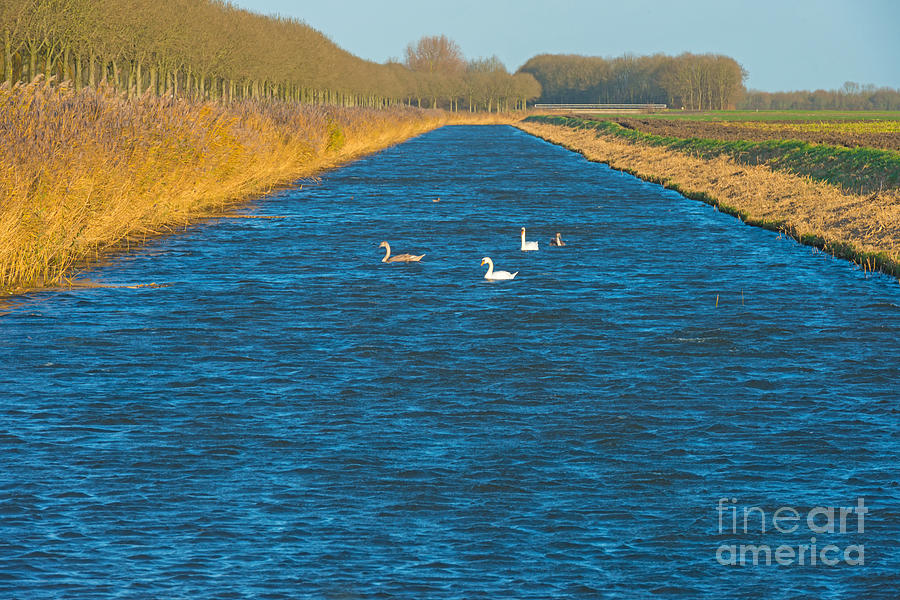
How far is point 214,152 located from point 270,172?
9372mm

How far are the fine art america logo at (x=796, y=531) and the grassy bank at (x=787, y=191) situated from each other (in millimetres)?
12025

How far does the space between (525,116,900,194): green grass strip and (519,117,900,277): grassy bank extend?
6 centimetres

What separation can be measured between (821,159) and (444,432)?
3218cm

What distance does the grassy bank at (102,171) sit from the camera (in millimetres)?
16922

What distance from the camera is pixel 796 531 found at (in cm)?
721

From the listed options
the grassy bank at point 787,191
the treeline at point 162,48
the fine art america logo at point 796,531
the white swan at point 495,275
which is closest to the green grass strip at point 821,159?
the grassy bank at point 787,191

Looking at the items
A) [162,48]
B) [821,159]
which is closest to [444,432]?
[821,159]

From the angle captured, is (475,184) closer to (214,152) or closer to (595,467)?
(214,152)

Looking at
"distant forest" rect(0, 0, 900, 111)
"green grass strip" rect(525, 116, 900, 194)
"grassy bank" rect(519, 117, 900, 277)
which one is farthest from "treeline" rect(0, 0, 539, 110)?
"green grass strip" rect(525, 116, 900, 194)

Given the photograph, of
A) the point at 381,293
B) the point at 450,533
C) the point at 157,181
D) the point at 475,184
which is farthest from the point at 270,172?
the point at 450,533

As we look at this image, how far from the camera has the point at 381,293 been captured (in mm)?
17000

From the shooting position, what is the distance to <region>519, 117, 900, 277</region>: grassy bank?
2209 centimetres

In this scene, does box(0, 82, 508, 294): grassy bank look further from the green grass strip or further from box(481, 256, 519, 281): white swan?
the green grass strip

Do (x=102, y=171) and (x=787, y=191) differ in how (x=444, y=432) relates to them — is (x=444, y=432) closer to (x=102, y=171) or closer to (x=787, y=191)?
(x=102, y=171)
